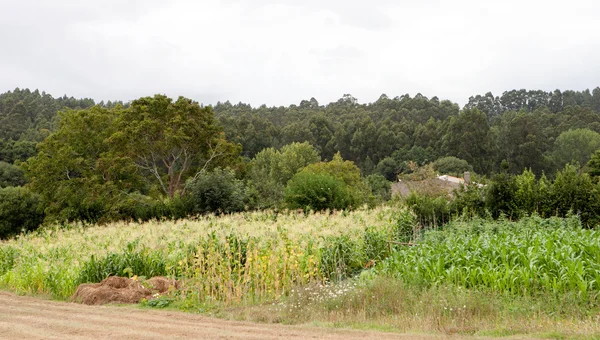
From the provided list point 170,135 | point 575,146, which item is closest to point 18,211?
point 170,135

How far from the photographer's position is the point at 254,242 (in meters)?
12.8

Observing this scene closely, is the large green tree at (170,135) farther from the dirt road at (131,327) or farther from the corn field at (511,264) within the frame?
the corn field at (511,264)

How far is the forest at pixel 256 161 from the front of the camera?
1711 cm

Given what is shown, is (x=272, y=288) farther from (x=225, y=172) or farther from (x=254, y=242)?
(x=225, y=172)

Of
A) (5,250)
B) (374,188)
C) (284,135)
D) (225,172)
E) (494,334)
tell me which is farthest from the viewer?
(284,135)

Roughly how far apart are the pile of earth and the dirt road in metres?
0.73

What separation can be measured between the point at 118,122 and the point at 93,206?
220 inches

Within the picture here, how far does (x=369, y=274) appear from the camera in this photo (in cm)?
1054

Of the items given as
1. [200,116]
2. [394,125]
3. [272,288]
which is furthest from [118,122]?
[394,125]

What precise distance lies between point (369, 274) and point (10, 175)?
46.5 meters

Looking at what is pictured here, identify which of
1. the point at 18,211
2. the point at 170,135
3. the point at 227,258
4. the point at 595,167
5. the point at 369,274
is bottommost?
the point at 18,211

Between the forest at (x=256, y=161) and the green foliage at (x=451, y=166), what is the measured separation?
15 centimetres

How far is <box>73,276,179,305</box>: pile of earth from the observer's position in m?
11.1

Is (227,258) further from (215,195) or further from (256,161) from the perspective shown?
(256,161)
